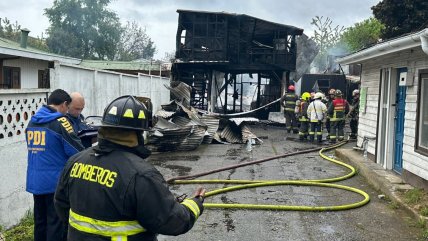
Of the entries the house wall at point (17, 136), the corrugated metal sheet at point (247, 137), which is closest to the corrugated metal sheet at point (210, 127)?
the corrugated metal sheet at point (247, 137)

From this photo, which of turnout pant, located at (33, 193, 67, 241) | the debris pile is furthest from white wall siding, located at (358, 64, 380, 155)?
turnout pant, located at (33, 193, 67, 241)

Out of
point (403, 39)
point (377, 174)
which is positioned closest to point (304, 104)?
point (377, 174)

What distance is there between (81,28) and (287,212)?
124 ft

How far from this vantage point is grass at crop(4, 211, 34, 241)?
4.71 metres

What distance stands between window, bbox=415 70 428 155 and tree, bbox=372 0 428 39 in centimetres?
1135

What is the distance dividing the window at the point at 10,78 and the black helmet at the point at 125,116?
1401 centimetres

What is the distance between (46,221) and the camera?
4.11m

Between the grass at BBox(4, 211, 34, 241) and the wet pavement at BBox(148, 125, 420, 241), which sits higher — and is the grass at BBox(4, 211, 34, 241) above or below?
below

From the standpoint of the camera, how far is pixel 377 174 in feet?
24.8

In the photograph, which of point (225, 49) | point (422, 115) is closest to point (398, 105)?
point (422, 115)

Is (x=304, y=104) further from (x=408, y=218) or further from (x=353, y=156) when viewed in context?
(x=408, y=218)

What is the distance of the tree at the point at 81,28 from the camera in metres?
38.5

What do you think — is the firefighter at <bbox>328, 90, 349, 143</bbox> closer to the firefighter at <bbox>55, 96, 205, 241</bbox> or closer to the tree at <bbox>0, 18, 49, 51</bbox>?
the firefighter at <bbox>55, 96, 205, 241</bbox>

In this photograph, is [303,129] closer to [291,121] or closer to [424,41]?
[291,121]
